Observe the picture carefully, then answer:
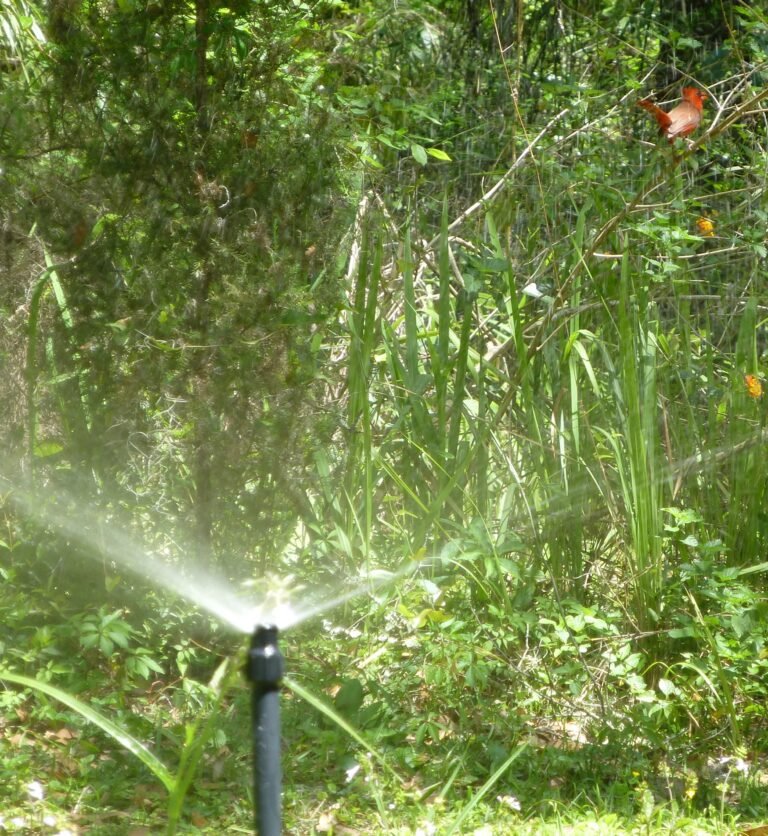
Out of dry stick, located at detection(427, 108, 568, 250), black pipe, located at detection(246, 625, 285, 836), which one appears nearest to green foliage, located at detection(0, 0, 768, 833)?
dry stick, located at detection(427, 108, 568, 250)

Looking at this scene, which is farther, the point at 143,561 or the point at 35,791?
the point at 143,561

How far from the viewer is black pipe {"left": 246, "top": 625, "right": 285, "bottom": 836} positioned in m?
1.30

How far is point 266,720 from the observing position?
1.33 metres

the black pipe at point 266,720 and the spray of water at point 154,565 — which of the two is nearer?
the black pipe at point 266,720

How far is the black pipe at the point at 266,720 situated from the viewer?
1297 mm

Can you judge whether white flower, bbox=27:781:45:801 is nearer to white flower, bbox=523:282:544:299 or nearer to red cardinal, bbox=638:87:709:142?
white flower, bbox=523:282:544:299

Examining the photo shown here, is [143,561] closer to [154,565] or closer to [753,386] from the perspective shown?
[154,565]

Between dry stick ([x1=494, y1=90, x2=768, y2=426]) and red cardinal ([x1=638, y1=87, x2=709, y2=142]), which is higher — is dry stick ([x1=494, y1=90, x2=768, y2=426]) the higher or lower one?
the lower one

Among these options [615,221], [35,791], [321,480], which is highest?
[615,221]

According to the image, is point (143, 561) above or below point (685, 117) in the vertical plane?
below

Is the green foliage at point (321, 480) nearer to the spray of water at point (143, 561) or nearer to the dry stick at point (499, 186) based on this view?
the spray of water at point (143, 561)

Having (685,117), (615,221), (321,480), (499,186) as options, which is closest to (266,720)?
(321,480)

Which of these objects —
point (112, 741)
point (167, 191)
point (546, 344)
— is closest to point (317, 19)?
point (167, 191)

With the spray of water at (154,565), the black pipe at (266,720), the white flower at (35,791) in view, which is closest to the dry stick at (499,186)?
the spray of water at (154,565)
